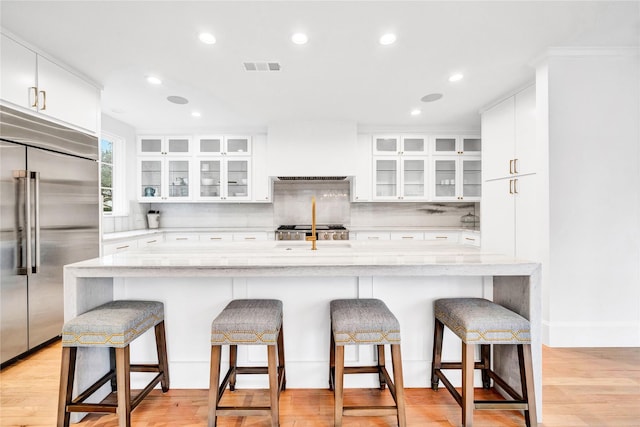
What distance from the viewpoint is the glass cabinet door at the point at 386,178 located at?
4.72 meters

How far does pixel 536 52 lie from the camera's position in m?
2.50

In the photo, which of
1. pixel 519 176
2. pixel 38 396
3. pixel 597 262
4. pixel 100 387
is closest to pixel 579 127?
pixel 519 176

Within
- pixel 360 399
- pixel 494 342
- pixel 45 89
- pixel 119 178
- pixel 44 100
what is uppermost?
pixel 45 89

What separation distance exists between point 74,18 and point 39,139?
0.98 metres

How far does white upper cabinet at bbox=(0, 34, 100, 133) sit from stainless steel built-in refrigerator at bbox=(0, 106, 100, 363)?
11 cm

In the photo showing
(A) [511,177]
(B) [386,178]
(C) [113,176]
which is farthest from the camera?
(B) [386,178]

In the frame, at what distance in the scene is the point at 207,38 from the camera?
2.26 metres

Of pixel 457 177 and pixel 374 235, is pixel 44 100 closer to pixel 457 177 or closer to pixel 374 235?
pixel 374 235

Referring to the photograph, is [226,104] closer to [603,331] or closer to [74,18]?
[74,18]

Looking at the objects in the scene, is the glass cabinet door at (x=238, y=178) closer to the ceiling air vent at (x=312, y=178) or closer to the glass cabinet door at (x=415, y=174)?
the ceiling air vent at (x=312, y=178)

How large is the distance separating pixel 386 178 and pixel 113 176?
403cm

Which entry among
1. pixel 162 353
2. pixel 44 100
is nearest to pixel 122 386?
pixel 162 353

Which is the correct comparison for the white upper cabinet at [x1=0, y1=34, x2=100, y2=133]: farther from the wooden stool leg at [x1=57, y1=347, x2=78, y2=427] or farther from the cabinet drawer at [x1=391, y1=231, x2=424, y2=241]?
the cabinet drawer at [x1=391, y1=231, x2=424, y2=241]

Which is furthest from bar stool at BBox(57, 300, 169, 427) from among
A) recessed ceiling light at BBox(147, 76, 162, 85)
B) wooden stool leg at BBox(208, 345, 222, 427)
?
recessed ceiling light at BBox(147, 76, 162, 85)
